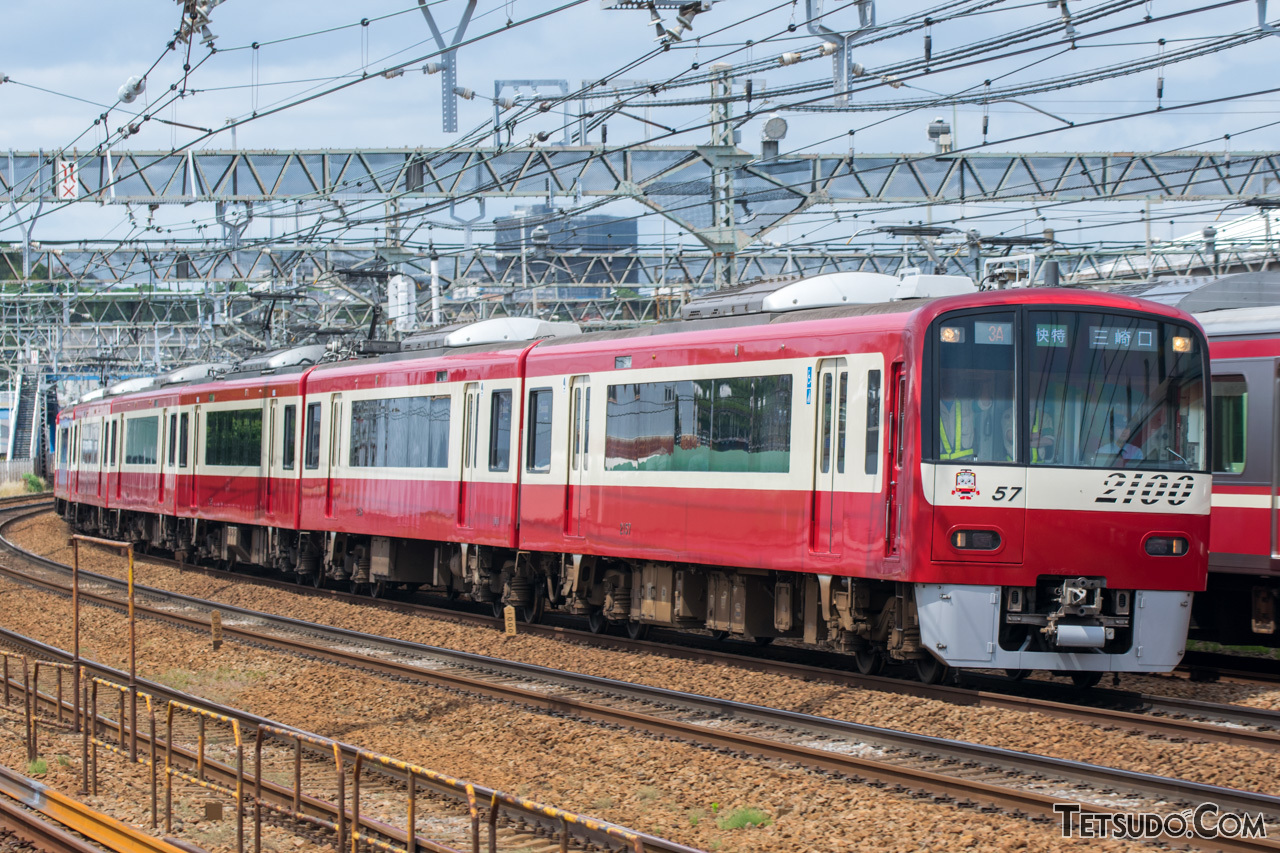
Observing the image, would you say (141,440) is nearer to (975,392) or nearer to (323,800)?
(323,800)

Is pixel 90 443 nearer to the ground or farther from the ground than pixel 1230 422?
nearer to the ground

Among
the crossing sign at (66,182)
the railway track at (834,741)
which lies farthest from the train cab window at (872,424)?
the crossing sign at (66,182)

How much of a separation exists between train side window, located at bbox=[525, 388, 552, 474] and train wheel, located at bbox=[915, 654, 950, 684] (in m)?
5.22

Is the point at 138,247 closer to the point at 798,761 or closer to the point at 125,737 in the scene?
the point at 125,737

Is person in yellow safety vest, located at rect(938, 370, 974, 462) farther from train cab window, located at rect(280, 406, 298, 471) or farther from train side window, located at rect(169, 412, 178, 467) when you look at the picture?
train side window, located at rect(169, 412, 178, 467)

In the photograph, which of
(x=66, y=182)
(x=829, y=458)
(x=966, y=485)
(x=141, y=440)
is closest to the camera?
(x=966, y=485)

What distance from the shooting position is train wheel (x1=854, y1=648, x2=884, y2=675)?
1252 centimetres

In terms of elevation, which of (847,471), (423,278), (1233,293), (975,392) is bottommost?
(847,471)

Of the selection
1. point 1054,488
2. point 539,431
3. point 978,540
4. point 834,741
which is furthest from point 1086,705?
point 539,431

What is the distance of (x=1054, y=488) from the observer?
436 inches

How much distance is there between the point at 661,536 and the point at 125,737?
521 centimetres

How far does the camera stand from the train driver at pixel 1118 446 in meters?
11.2

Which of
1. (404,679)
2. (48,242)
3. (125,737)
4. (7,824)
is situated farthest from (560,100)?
(48,242)

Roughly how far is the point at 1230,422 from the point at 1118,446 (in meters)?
3.05
